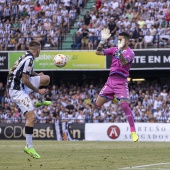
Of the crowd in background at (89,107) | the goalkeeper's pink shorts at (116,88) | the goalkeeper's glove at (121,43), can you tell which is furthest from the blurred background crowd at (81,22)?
the goalkeeper's glove at (121,43)

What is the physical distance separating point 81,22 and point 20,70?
20596 millimetres

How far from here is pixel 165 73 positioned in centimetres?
3569

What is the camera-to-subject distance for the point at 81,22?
34.5m

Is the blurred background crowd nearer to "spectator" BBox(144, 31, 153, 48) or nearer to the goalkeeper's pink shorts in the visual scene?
"spectator" BBox(144, 31, 153, 48)

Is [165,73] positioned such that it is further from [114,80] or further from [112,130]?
[114,80]

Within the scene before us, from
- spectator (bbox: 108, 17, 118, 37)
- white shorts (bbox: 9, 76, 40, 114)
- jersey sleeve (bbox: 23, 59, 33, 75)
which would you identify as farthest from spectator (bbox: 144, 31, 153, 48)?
jersey sleeve (bbox: 23, 59, 33, 75)

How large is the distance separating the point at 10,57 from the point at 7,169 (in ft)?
75.7

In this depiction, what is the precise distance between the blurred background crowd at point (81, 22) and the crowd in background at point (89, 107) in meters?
→ 2.42

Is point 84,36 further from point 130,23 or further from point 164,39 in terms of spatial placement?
point 164,39

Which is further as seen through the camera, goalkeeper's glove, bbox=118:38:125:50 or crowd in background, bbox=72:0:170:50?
crowd in background, bbox=72:0:170:50

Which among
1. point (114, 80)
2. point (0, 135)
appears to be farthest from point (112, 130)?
point (114, 80)

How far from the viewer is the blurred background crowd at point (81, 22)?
1267 inches

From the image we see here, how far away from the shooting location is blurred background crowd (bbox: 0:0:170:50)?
32188 mm

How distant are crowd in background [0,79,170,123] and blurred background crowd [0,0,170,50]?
2.42 metres
